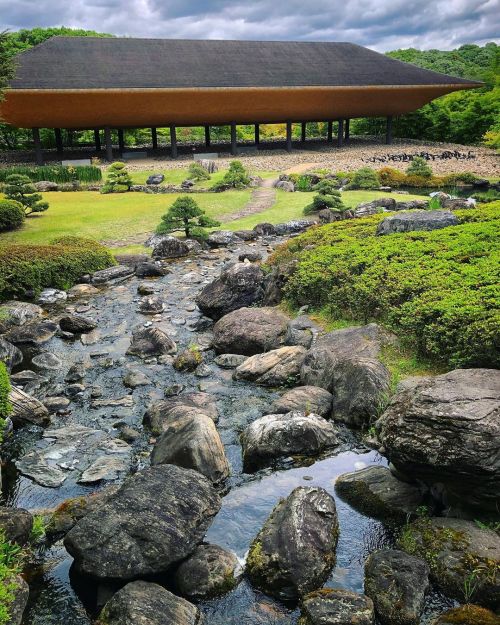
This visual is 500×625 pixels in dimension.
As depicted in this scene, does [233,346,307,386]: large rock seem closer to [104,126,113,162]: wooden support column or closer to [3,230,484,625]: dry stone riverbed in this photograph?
[3,230,484,625]: dry stone riverbed

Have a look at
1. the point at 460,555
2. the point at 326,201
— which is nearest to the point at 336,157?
the point at 326,201

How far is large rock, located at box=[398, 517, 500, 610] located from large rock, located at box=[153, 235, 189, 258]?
14.0m

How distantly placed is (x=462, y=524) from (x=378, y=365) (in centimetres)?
305

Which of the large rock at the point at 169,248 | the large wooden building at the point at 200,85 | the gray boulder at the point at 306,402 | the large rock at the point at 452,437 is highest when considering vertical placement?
the large wooden building at the point at 200,85

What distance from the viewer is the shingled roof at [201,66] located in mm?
33438

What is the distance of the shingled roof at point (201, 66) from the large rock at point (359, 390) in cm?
2934

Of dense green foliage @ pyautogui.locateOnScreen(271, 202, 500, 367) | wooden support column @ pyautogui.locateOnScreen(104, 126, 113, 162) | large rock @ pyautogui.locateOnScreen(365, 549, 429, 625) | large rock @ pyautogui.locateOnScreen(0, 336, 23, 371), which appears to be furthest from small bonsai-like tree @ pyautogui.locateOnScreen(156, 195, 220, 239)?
wooden support column @ pyautogui.locateOnScreen(104, 126, 113, 162)

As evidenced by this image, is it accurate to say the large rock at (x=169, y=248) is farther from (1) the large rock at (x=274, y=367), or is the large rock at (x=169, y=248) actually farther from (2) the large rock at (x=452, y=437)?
(2) the large rock at (x=452, y=437)

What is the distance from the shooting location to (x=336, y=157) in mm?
38594

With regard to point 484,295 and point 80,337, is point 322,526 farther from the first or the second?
point 80,337

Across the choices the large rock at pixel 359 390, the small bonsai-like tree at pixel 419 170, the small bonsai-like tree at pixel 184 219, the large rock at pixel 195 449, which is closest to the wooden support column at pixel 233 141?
the small bonsai-like tree at pixel 419 170

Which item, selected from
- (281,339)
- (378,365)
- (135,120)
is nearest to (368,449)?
(378,365)

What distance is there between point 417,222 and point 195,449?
30.0 feet

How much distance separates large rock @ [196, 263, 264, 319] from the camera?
13016 mm
